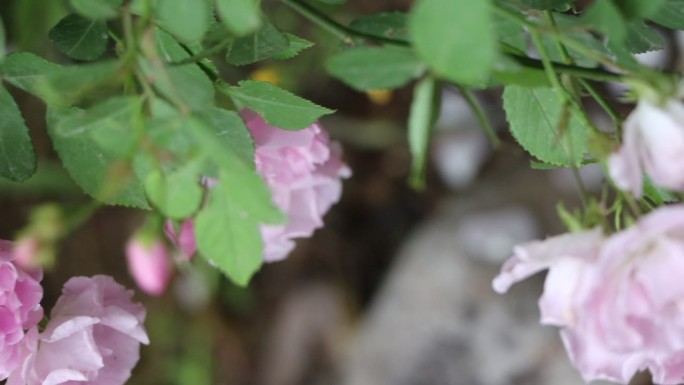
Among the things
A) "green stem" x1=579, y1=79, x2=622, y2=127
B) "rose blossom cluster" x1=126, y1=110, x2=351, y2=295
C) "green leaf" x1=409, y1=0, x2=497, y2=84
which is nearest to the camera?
"green leaf" x1=409, y1=0, x2=497, y2=84

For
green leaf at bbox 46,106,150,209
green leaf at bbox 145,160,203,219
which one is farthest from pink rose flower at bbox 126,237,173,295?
green leaf at bbox 46,106,150,209

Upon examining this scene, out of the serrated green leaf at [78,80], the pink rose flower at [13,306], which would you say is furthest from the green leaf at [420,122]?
the pink rose flower at [13,306]

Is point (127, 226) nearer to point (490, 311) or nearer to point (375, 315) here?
point (375, 315)

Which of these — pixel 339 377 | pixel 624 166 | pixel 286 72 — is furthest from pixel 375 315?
pixel 624 166

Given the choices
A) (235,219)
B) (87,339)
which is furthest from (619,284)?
(87,339)

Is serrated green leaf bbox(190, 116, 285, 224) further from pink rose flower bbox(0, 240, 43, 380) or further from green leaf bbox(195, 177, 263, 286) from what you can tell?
pink rose flower bbox(0, 240, 43, 380)

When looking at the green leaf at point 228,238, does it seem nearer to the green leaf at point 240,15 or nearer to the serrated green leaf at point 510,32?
the green leaf at point 240,15
